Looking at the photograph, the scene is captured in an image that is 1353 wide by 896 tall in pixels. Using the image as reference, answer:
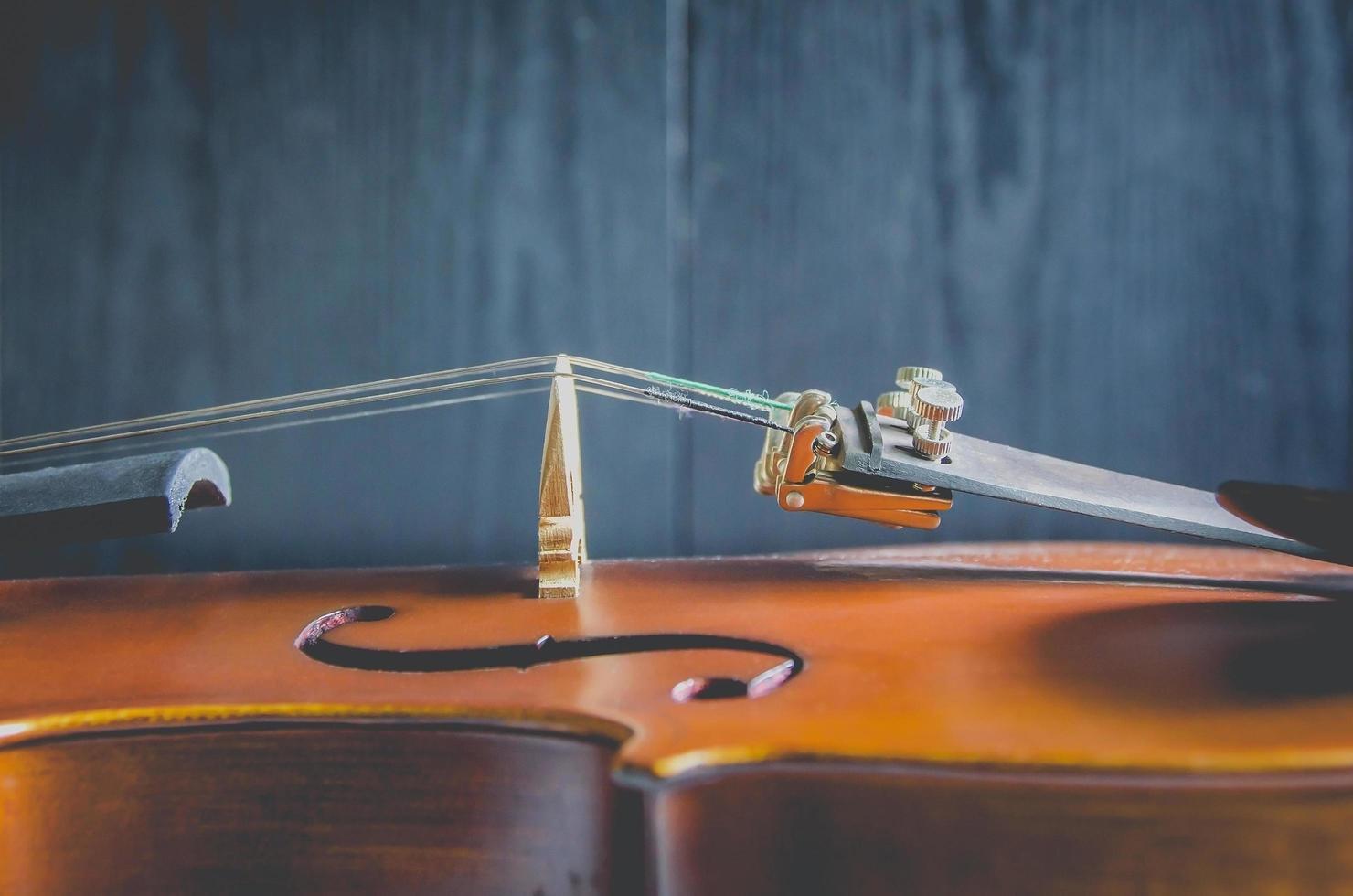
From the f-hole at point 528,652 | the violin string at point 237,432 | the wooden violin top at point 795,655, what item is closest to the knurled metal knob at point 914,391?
the wooden violin top at point 795,655

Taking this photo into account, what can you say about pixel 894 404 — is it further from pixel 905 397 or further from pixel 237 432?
pixel 237 432

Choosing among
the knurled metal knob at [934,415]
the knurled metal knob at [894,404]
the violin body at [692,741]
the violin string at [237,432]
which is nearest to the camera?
the violin body at [692,741]

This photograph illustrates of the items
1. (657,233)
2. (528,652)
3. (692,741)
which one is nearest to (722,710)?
(692,741)

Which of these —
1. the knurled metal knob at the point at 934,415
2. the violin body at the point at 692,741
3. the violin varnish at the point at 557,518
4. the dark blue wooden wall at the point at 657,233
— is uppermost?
the dark blue wooden wall at the point at 657,233

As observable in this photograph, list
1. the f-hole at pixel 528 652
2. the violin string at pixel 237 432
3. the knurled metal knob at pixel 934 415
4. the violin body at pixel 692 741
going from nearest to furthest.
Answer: the violin body at pixel 692 741 < the f-hole at pixel 528 652 < the knurled metal knob at pixel 934 415 < the violin string at pixel 237 432

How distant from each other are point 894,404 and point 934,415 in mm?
114

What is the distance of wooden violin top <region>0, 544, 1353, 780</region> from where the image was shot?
55 centimetres

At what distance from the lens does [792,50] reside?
1.19 metres

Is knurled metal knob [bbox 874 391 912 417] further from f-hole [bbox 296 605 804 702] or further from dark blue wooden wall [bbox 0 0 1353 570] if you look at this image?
f-hole [bbox 296 605 804 702]

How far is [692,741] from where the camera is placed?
555 mm

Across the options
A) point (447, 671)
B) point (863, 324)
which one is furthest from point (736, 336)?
point (447, 671)

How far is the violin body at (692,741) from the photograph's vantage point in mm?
516

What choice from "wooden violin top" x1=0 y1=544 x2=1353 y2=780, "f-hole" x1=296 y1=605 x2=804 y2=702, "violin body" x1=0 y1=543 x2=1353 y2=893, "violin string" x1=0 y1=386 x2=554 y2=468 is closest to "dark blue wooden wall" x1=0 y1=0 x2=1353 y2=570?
"violin string" x1=0 y1=386 x2=554 y2=468

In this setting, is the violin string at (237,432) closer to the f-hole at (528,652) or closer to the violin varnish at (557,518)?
the violin varnish at (557,518)
